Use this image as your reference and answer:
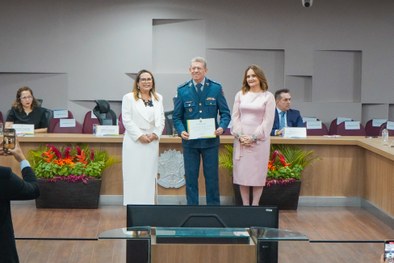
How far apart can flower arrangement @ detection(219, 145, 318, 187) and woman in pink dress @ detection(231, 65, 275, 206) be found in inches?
26.4

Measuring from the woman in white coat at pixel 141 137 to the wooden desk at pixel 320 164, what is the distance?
2.48ft

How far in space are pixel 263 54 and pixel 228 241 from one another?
817cm

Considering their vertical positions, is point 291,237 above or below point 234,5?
below

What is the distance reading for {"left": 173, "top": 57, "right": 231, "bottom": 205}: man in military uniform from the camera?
250 inches

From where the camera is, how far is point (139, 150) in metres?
6.56

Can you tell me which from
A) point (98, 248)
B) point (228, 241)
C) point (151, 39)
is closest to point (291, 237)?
point (228, 241)

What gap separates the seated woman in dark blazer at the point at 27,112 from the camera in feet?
26.6

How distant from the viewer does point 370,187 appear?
287 inches

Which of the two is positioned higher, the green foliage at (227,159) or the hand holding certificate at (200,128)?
the hand holding certificate at (200,128)

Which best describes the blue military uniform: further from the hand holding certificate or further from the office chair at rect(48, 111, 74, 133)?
the office chair at rect(48, 111, 74, 133)

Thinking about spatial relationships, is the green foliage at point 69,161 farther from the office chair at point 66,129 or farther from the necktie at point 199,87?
the necktie at point 199,87

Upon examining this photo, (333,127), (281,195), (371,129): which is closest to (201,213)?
(281,195)

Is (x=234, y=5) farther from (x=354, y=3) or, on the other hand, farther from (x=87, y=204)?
(x=87, y=204)

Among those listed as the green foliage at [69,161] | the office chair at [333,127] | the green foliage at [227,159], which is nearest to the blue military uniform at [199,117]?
the green foliage at [227,159]
